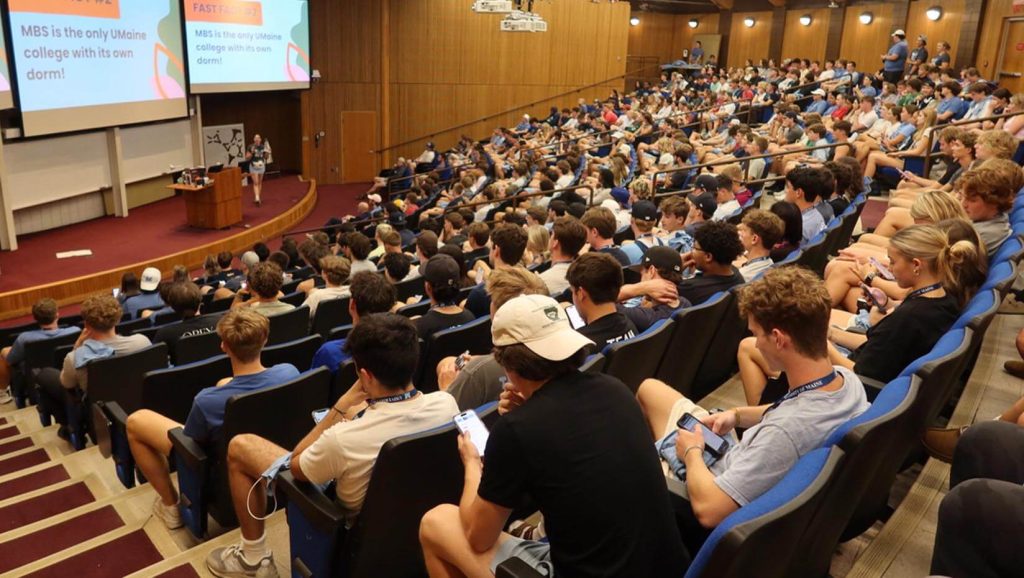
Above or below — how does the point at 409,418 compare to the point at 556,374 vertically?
below

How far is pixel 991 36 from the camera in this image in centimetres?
1430

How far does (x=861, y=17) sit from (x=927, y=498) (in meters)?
18.2

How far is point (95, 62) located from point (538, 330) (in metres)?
10.4

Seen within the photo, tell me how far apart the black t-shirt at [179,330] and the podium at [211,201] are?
6.95 meters

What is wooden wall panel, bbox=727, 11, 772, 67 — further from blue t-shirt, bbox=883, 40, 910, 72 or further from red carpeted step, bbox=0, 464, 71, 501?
red carpeted step, bbox=0, 464, 71, 501

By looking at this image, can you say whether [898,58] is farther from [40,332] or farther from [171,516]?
[171,516]

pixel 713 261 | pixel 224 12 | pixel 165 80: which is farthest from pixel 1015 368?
pixel 224 12

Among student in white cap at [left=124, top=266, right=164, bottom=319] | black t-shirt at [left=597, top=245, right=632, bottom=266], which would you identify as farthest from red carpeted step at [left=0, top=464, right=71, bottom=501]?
black t-shirt at [left=597, top=245, right=632, bottom=266]

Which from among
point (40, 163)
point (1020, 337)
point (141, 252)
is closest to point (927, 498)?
point (1020, 337)

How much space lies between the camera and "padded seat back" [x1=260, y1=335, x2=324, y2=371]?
11.8ft

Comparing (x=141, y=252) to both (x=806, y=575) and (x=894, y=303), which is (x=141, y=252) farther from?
(x=806, y=575)

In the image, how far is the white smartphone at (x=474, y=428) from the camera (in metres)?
2.08

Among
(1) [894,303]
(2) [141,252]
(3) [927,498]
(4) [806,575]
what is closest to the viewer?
(4) [806,575]

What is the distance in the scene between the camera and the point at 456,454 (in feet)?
7.48
